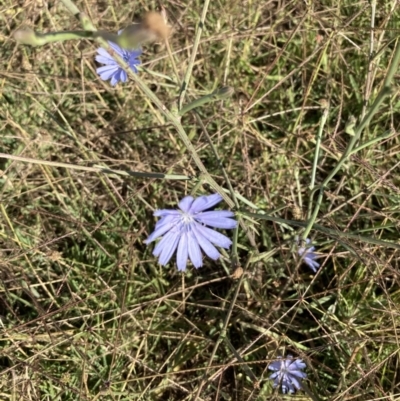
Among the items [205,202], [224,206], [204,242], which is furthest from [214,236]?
[224,206]

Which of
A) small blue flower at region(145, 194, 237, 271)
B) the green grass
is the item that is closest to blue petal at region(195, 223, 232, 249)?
small blue flower at region(145, 194, 237, 271)

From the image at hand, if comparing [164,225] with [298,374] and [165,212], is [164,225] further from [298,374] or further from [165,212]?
[298,374]

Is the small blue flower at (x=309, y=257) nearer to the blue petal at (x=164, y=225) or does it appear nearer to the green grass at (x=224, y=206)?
the green grass at (x=224, y=206)

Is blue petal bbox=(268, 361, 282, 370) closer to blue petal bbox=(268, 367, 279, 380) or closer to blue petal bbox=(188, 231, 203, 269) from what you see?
blue petal bbox=(268, 367, 279, 380)

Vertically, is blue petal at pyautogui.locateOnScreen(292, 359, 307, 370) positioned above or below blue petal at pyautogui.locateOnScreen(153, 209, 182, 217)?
below

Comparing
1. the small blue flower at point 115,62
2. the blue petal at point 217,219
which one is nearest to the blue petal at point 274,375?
the blue petal at point 217,219

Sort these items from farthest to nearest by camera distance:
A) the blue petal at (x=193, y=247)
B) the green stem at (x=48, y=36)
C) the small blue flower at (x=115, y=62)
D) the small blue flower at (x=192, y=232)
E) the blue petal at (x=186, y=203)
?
the small blue flower at (x=115, y=62)
the blue petal at (x=193, y=247)
the small blue flower at (x=192, y=232)
the blue petal at (x=186, y=203)
the green stem at (x=48, y=36)
